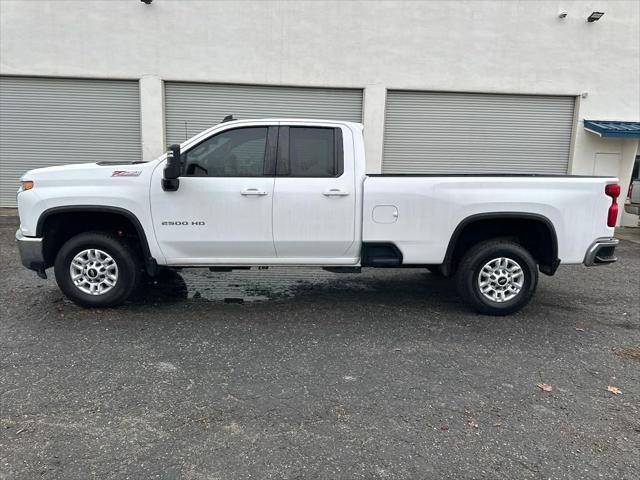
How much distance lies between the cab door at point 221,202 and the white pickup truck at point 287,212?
0.01 meters

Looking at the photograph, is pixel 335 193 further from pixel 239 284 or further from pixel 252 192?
pixel 239 284

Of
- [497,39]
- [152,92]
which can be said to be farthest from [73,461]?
[497,39]

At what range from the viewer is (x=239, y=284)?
6512 mm

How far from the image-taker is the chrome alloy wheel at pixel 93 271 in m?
5.07

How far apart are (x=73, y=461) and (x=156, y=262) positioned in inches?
102

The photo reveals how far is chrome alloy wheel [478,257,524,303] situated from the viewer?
5160 mm

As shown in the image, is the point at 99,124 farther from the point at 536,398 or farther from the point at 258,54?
the point at 536,398

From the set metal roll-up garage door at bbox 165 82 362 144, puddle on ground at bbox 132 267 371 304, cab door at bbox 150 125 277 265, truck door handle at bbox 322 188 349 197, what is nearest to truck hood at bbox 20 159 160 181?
cab door at bbox 150 125 277 265

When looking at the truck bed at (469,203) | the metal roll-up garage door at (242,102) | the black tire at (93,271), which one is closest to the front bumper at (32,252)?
the black tire at (93,271)

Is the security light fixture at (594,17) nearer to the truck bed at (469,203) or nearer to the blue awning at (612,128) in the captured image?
the blue awning at (612,128)

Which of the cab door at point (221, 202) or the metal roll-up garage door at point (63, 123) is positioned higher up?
the metal roll-up garage door at point (63, 123)

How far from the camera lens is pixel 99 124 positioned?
1280cm

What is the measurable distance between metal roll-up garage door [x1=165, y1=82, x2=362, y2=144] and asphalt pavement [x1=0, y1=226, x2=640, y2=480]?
774 cm

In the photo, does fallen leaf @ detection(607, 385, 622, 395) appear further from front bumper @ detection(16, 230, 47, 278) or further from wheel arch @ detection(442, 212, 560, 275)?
front bumper @ detection(16, 230, 47, 278)
